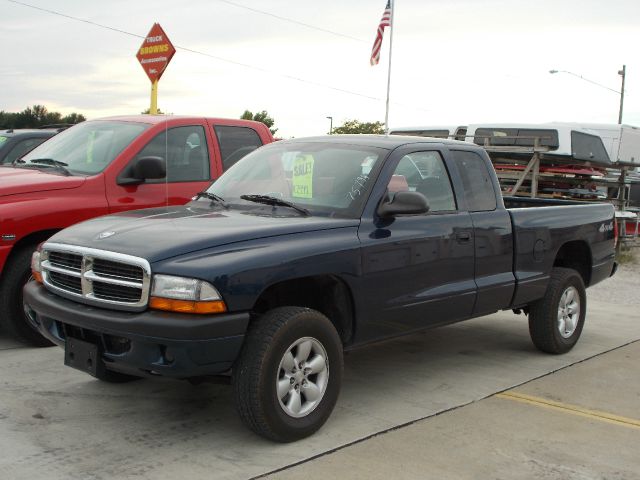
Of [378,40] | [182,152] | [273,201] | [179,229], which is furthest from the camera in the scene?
[378,40]

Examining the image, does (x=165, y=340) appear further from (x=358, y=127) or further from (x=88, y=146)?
A: (x=358, y=127)

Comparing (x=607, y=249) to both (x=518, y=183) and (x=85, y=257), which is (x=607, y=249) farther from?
(x=518, y=183)

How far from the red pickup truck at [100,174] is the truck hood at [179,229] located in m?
1.51

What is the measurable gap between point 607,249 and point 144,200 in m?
4.35

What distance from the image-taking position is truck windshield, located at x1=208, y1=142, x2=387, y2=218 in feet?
16.5

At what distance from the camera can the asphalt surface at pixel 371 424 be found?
13.3 feet

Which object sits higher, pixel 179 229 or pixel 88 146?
pixel 88 146

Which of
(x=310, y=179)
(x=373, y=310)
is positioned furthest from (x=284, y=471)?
(x=310, y=179)

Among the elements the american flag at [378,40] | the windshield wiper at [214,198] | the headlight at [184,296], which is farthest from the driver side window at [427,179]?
the american flag at [378,40]

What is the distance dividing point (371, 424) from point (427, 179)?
183cm

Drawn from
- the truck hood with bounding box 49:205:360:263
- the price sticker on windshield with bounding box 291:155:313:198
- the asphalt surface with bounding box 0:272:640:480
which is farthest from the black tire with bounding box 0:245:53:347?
the price sticker on windshield with bounding box 291:155:313:198

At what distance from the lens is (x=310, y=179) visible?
5234 millimetres

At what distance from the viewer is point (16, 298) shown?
20.1 ft

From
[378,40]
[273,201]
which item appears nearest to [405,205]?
[273,201]
